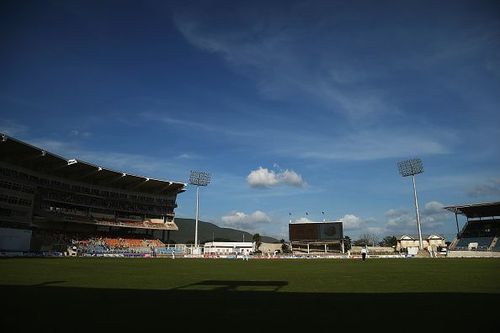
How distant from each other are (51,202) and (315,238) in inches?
2463

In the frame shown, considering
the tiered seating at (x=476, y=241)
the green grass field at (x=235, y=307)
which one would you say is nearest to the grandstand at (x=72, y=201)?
the green grass field at (x=235, y=307)

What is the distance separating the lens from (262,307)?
11250 millimetres

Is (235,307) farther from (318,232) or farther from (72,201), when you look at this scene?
(318,232)

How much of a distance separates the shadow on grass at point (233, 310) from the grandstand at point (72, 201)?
54832 millimetres

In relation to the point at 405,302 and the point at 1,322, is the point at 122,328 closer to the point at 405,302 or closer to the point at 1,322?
the point at 1,322

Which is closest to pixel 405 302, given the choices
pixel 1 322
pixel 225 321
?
pixel 225 321

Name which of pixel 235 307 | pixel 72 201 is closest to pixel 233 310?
pixel 235 307

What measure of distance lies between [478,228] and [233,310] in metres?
86.5

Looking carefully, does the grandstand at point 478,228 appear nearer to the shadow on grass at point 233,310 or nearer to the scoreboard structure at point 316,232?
the scoreboard structure at point 316,232

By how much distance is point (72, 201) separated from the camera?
284ft

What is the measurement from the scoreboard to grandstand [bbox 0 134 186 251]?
3397cm

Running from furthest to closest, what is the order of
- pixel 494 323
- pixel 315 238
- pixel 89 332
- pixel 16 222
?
1. pixel 315 238
2. pixel 16 222
3. pixel 494 323
4. pixel 89 332

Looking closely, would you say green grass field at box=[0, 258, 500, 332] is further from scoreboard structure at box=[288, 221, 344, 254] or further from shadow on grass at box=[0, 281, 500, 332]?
scoreboard structure at box=[288, 221, 344, 254]

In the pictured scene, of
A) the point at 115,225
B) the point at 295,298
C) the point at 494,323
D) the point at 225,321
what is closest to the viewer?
the point at 494,323
